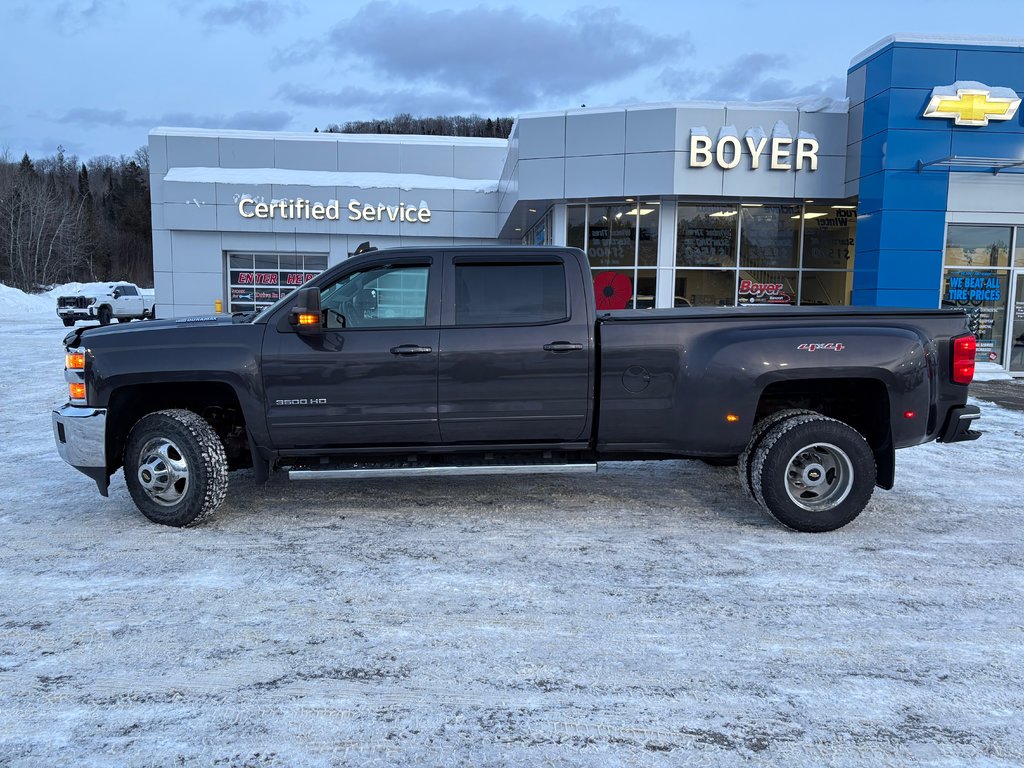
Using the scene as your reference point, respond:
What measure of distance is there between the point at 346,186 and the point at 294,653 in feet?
70.0

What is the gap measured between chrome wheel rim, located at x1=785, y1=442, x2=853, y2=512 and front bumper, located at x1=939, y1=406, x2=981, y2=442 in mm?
852

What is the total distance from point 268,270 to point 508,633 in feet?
73.6

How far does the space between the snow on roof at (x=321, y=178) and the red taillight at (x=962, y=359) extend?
1958 cm

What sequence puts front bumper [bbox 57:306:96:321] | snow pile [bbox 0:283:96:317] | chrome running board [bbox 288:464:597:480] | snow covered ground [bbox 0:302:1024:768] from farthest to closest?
snow pile [bbox 0:283:96:317] → front bumper [bbox 57:306:96:321] → chrome running board [bbox 288:464:597:480] → snow covered ground [bbox 0:302:1024:768]

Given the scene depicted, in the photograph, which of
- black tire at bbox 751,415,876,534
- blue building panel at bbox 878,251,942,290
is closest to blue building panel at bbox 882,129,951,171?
blue building panel at bbox 878,251,942,290

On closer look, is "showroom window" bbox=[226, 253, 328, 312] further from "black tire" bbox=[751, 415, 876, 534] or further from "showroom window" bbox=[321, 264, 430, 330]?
"black tire" bbox=[751, 415, 876, 534]

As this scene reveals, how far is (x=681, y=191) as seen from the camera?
1512 cm

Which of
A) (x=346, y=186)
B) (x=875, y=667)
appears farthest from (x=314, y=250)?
(x=875, y=667)

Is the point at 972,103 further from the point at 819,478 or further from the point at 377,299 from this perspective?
the point at 377,299

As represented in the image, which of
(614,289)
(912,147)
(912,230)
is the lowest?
(614,289)

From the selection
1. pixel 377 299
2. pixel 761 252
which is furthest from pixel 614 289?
pixel 377 299

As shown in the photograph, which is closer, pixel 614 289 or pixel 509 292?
pixel 509 292

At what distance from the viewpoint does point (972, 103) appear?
13.7 m

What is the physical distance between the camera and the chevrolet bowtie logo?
44.8 feet
